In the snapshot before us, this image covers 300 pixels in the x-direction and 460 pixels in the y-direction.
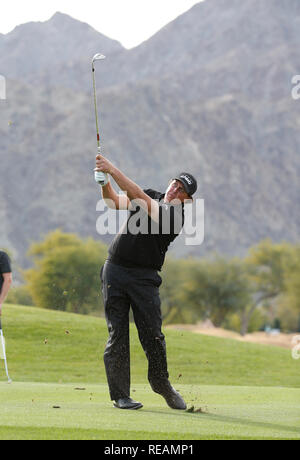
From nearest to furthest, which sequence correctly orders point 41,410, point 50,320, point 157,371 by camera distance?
point 41,410
point 157,371
point 50,320

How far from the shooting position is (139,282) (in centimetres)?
809

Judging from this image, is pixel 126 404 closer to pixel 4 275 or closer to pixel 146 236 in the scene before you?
Answer: pixel 146 236

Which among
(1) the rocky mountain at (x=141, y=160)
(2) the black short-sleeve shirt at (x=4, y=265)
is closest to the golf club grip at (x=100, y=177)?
(2) the black short-sleeve shirt at (x=4, y=265)

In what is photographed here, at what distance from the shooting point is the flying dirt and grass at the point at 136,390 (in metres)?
6.21

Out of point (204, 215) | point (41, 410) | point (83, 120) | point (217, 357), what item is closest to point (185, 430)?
point (41, 410)

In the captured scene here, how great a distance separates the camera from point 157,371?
8.20 metres

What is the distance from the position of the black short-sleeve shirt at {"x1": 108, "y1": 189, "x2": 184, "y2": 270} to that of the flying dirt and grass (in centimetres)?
143

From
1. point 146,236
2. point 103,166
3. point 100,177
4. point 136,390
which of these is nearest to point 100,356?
point 136,390

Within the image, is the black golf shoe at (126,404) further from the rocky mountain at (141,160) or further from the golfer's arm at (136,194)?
the rocky mountain at (141,160)

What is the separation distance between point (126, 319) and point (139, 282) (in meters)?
0.42

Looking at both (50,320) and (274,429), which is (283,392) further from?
(50,320)

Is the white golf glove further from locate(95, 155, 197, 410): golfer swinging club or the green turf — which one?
the green turf

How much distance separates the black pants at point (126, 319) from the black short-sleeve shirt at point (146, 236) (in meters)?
0.11

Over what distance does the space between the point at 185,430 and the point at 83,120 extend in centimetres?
17121
